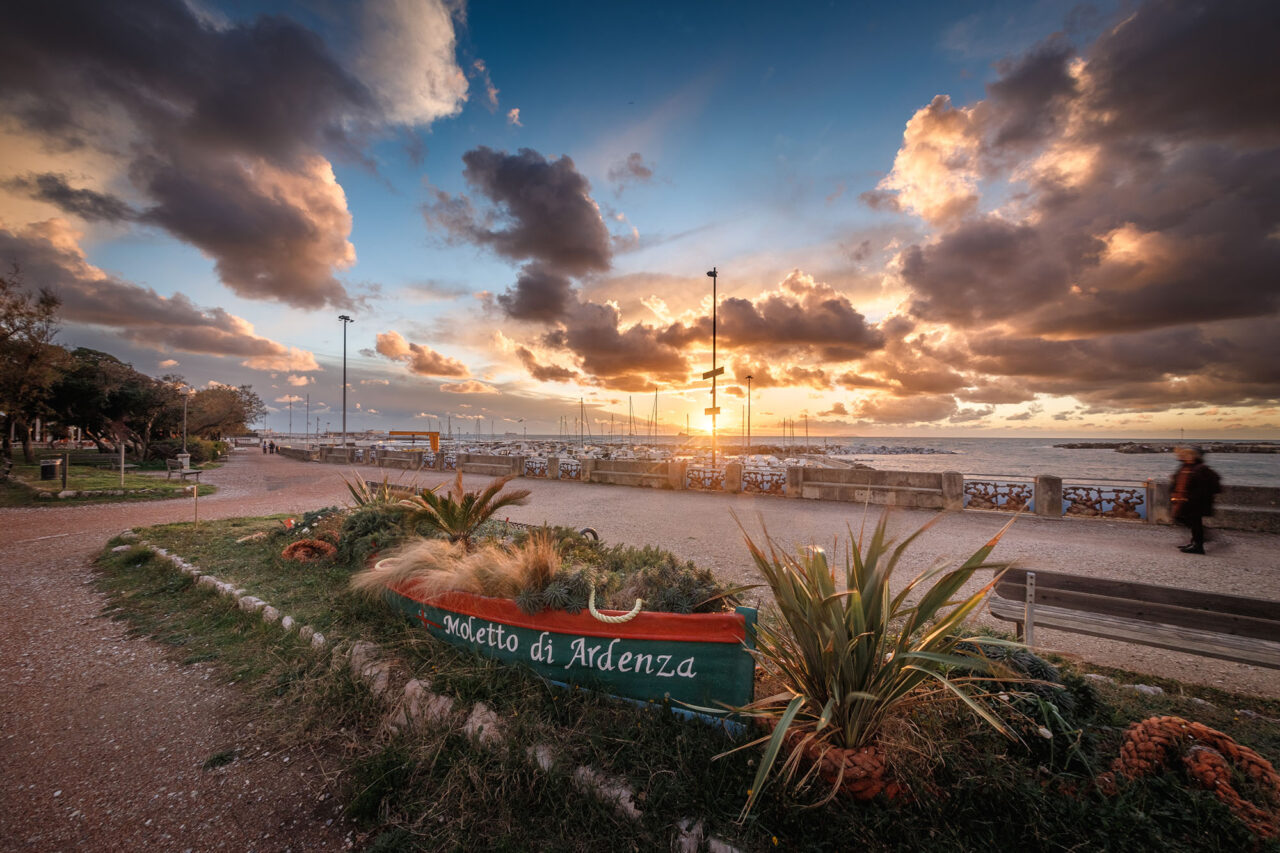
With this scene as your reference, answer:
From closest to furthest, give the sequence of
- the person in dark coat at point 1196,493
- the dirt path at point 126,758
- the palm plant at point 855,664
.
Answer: the palm plant at point 855,664 → the dirt path at point 126,758 → the person in dark coat at point 1196,493

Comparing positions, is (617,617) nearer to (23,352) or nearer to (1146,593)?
(1146,593)

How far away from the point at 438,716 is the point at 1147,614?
4984 mm

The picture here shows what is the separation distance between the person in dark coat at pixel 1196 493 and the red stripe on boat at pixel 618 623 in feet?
32.3

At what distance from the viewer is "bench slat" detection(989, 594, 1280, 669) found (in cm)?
301

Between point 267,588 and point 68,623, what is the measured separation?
1.80 meters

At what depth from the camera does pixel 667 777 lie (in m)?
2.35

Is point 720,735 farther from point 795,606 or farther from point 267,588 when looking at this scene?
point 267,588

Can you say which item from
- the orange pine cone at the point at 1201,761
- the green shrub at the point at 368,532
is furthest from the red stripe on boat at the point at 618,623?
the green shrub at the point at 368,532

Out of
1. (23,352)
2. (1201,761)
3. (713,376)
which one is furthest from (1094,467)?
(23,352)

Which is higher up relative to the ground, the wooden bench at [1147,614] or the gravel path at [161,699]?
the wooden bench at [1147,614]

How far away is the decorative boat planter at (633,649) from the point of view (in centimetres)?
269

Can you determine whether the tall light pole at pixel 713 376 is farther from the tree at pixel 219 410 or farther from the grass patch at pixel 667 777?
the tree at pixel 219 410

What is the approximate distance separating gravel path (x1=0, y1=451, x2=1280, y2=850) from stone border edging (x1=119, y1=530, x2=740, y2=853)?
1.76 ft

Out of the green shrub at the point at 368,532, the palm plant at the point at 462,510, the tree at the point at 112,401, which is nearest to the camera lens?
the palm plant at the point at 462,510
